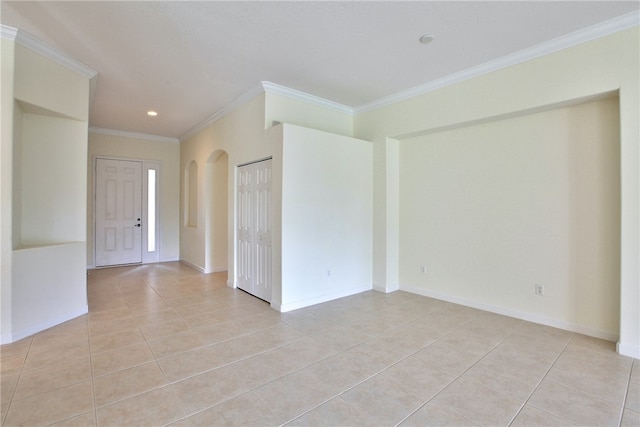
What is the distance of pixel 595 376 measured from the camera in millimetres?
2336

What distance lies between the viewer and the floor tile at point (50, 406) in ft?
5.98

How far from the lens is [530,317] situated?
11.3 feet

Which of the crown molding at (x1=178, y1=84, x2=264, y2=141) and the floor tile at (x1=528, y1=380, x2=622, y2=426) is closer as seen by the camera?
the floor tile at (x1=528, y1=380, x2=622, y2=426)

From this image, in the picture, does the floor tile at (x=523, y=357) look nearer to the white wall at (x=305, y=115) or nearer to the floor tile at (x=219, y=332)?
the floor tile at (x=219, y=332)

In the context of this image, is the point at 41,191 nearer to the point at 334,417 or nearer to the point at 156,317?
the point at 156,317

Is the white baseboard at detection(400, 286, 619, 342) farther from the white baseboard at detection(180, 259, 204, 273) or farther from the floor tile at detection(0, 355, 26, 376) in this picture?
the floor tile at detection(0, 355, 26, 376)

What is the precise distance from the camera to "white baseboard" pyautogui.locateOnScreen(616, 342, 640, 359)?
2.62 m

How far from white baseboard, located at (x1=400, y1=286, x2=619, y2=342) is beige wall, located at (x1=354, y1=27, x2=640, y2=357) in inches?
12.5

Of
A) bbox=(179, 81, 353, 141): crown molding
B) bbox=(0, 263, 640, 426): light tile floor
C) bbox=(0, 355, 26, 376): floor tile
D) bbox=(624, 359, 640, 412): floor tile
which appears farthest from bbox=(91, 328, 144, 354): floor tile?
bbox=(624, 359, 640, 412): floor tile

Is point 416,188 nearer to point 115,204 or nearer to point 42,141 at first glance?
point 42,141

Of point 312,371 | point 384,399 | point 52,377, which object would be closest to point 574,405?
point 384,399

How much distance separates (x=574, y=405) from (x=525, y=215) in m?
2.06

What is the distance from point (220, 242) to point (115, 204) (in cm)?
255

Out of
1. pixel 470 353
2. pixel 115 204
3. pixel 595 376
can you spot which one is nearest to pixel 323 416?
pixel 470 353
